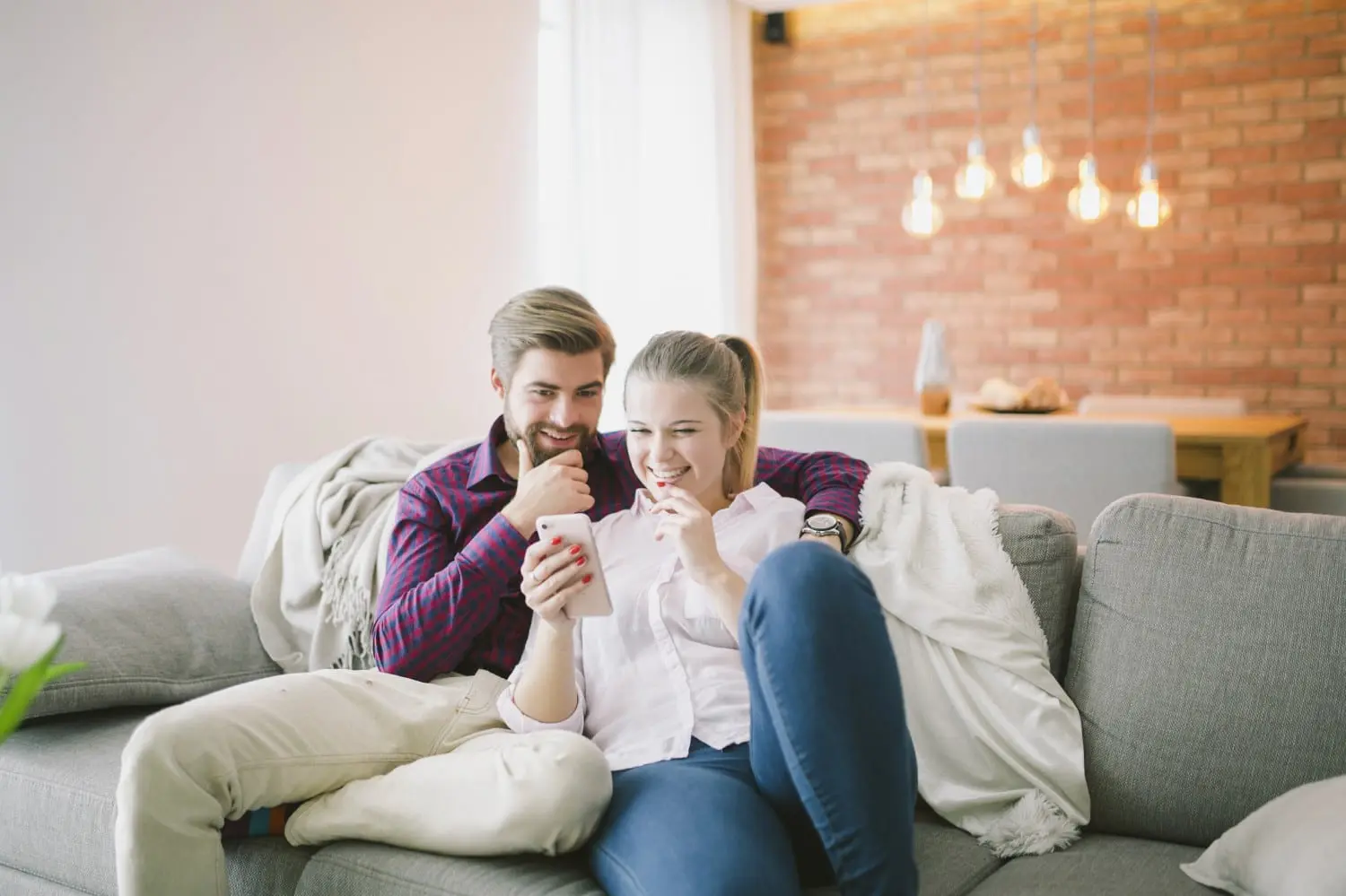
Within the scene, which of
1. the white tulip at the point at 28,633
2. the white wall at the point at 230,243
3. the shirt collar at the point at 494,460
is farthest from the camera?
the white wall at the point at 230,243

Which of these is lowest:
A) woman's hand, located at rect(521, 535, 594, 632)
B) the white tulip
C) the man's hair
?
woman's hand, located at rect(521, 535, 594, 632)

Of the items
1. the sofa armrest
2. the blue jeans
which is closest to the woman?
the blue jeans

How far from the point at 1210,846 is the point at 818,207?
178 inches

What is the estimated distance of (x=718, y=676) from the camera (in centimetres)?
175

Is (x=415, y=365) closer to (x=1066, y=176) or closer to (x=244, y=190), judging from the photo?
(x=244, y=190)

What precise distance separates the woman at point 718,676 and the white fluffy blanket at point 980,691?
0.70 feet

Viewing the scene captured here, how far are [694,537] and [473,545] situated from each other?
14.6 inches

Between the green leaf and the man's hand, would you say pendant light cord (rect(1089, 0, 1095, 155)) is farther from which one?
the green leaf

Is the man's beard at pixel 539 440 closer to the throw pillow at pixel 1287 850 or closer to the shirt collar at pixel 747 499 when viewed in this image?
the shirt collar at pixel 747 499

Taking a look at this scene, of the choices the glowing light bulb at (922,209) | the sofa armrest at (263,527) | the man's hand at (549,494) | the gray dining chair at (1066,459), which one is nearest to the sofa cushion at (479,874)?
the man's hand at (549,494)

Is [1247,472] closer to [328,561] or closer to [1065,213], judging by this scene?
[1065,213]

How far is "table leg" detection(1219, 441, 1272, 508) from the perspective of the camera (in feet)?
→ 12.1

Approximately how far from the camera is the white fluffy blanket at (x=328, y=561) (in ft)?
7.23

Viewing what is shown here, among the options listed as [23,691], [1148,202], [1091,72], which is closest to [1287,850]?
[23,691]
